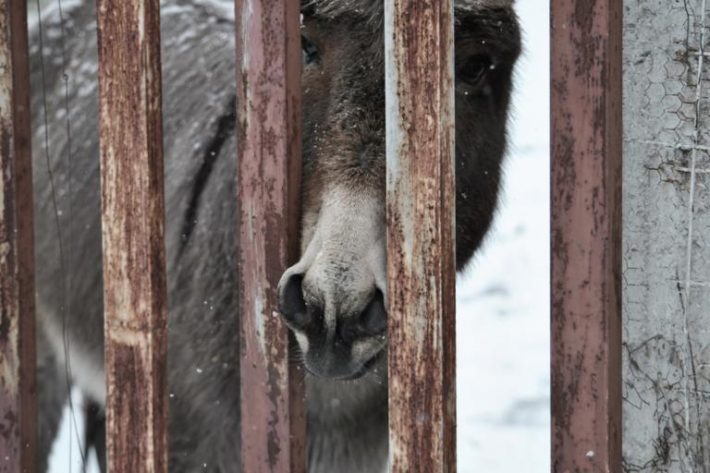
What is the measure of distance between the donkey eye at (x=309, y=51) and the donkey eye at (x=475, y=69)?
0.36 metres

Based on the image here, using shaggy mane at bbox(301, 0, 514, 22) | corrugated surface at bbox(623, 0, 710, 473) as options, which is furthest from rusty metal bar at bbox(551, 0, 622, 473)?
shaggy mane at bbox(301, 0, 514, 22)

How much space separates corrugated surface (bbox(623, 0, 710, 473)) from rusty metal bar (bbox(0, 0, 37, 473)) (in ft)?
3.48

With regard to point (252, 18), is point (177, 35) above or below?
above

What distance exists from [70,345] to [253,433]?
7.98ft

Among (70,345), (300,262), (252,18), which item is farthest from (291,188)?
(70,345)

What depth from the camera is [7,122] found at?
193cm

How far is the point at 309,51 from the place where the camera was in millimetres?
2732

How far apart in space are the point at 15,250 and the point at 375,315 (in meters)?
0.66

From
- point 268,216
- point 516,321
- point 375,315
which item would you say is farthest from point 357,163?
point 516,321

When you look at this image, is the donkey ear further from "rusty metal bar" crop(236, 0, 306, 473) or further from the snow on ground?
"rusty metal bar" crop(236, 0, 306, 473)

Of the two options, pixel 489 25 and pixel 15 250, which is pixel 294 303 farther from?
pixel 489 25

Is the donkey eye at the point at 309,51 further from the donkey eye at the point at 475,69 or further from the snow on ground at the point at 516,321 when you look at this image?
the snow on ground at the point at 516,321

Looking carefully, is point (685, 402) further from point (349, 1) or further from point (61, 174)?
point (61, 174)

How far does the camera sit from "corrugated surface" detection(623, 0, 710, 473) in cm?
171
